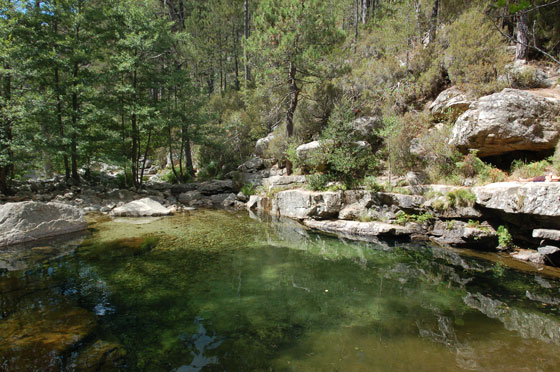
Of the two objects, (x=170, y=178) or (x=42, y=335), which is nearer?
(x=42, y=335)

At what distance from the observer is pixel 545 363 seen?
140 inches

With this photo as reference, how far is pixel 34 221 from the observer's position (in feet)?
27.7

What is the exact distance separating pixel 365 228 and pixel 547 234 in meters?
4.52

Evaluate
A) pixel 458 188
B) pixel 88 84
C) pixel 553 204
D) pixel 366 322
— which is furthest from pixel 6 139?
pixel 553 204

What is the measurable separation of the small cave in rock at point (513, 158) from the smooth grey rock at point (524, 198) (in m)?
2.08

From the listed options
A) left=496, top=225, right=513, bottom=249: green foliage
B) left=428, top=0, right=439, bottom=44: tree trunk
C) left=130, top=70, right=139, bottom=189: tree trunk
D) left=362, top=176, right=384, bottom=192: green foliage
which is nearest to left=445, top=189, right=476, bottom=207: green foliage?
left=496, top=225, right=513, bottom=249: green foliage

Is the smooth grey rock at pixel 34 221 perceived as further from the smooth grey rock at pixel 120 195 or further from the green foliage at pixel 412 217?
the green foliage at pixel 412 217

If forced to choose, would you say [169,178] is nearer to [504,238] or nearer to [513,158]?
[504,238]

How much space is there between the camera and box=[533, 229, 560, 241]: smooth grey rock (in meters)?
6.70

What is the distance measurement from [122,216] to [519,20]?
1740cm

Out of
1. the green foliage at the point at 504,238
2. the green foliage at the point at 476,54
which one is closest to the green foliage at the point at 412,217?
the green foliage at the point at 504,238

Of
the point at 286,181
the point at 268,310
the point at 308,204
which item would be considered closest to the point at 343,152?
the point at 308,204

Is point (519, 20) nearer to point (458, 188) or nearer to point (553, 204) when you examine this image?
point (458, 188)

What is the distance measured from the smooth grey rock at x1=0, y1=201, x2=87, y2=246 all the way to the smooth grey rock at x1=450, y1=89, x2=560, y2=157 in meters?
13.5
